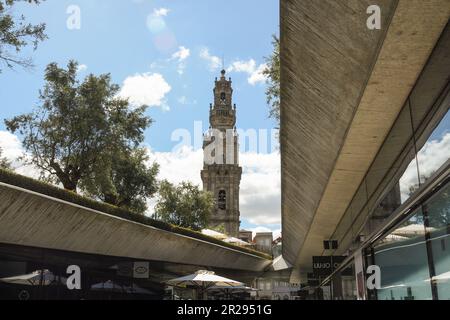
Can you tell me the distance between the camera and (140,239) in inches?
834

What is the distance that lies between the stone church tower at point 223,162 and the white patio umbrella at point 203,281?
65507 millimetres

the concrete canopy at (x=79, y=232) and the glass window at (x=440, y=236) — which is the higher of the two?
the concrete canopy at (x=79, y=232)

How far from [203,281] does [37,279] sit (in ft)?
19.8

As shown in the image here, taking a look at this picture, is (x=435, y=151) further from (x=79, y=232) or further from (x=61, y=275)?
(x=61, y=275)

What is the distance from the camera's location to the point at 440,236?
19.0 ft

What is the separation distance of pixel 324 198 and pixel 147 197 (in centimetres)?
2919

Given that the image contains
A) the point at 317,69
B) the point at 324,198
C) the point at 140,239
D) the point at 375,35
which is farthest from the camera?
the point at 140,239

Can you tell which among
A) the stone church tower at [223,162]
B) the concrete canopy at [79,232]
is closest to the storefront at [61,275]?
the concrete canopy at [79,232]

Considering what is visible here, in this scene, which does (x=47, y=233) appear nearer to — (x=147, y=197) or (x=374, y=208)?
(x=374, y=208)

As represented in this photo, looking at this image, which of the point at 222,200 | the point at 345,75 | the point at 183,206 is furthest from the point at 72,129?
the point at 222,200

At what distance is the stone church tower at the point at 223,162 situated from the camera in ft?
303

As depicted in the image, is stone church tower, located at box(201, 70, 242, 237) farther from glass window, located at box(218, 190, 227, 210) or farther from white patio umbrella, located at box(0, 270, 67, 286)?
white patio umbrella, located at box(0, 270, 67, 286)

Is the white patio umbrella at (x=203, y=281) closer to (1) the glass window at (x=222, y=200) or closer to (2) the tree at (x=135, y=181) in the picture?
(2) the tree at (x=135, y=181)
